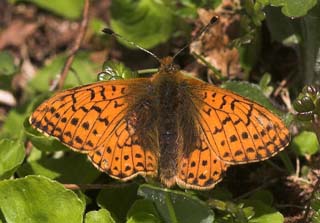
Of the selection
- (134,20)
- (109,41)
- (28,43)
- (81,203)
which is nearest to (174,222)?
(81,203)

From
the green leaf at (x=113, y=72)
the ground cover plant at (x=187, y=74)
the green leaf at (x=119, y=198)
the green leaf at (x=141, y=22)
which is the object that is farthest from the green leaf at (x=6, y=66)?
the green leaf at (x=119, y=198)

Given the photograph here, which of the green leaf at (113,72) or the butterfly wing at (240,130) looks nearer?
the butterfly wing at (240,130)

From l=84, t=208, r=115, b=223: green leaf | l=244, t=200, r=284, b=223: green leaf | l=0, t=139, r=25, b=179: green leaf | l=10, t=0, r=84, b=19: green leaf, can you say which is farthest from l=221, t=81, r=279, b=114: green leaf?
l=10, t=0, r=84, b=19: green leaf

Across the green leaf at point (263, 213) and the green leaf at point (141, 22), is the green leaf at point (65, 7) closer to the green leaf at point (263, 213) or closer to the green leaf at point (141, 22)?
the green leaf at point (141, 22)

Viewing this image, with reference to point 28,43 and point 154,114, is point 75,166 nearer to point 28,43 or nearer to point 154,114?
point 154,114

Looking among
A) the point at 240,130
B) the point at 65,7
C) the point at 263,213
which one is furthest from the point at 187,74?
the point at 65,7

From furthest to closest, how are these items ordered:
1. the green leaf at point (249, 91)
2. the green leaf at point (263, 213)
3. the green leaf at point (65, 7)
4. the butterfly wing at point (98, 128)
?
the green leaf at point (65, 7) → the green leaf at point (249, 91) → the green leaf at point (263, 213) → the butterfly wing at point (98, 128)

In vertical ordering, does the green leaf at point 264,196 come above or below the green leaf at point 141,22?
below
